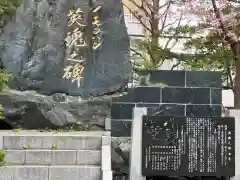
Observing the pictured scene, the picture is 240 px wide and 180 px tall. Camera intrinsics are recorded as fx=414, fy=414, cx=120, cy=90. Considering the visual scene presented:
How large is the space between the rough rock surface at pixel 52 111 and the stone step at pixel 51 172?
2022 millimetres

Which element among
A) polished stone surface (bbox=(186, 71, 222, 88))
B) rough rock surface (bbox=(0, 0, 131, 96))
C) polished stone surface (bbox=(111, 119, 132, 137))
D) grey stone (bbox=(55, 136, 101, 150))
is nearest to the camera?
grey stone (bbox=(55, 136, 101, 150))

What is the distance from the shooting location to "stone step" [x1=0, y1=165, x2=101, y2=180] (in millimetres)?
6738

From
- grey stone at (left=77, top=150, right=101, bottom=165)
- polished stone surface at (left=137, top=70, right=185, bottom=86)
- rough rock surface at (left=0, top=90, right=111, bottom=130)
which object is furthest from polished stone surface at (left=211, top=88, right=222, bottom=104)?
grey stone at (left=77, top=150, right=101, bottom=165)

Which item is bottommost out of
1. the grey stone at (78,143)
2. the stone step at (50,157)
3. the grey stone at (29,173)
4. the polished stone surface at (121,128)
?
the grey stone at (29,173)

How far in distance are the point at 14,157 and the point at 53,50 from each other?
9.92 feet

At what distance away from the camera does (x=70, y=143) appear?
7445 millimetres

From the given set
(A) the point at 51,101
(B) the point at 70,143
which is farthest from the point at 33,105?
(B) the point at 70,143

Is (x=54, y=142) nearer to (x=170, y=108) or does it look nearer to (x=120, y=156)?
(x=120, y=156)

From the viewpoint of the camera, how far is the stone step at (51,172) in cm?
674

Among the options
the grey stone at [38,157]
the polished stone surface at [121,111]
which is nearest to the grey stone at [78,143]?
the grey stone at [38,157]

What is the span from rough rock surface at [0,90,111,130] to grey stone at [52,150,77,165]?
168 centimetres

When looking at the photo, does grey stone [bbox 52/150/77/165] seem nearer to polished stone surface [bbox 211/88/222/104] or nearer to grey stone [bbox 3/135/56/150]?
grey stone [bbox 3/135/56/150]

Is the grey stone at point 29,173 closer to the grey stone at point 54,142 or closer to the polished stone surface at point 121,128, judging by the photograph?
the grey stone at point 54,142

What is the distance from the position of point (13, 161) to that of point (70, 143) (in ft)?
3.40
